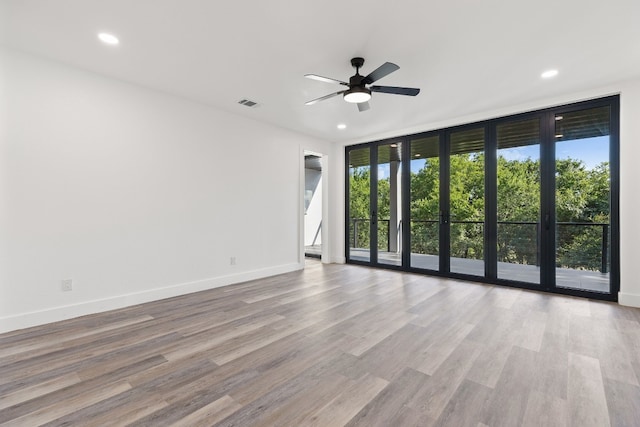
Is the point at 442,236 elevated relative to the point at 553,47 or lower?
lower

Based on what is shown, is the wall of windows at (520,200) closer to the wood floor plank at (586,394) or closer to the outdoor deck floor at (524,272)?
the outdoor deck floor at (524,272)

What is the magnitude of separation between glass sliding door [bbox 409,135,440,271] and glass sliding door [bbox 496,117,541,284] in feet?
3.19

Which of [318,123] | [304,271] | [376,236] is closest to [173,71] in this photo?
[318,123]

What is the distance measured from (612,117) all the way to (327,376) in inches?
189

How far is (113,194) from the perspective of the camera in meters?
3.50

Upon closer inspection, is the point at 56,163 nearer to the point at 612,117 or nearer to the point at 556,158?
the point at 556,158

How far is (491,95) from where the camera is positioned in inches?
158

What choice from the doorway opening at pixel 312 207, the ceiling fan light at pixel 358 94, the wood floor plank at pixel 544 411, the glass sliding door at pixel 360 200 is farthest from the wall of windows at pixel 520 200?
the doorway opening at pixel 312 207

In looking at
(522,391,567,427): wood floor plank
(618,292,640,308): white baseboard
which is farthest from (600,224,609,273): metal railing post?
(522,391,567,427): wood floor plank

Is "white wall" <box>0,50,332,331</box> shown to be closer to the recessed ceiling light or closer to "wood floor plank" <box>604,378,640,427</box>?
the recessed ceiling light

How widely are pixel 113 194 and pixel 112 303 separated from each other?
129 centimetres

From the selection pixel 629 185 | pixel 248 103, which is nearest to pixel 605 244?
pixel 629 185

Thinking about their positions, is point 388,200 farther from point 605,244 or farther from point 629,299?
point 629,299

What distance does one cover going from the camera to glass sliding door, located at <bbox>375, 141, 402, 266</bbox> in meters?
6.11
